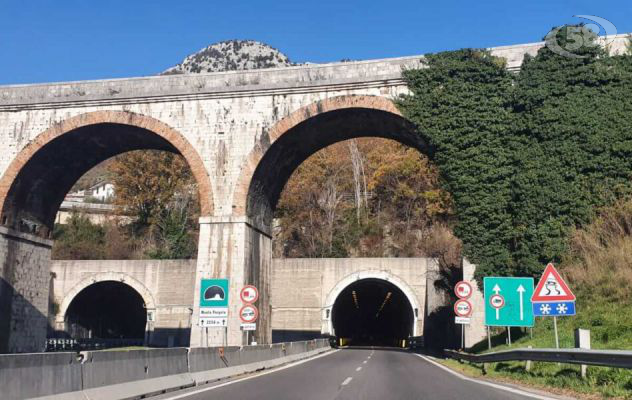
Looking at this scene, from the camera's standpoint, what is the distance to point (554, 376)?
40.3 ft

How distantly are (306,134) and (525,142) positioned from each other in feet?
27.3

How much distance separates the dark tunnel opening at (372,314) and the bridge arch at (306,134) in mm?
15758

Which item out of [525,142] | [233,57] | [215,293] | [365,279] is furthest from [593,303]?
[233,57]

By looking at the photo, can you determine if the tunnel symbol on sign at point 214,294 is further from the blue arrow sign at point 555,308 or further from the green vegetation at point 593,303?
the blue arrow sign at point 555,308

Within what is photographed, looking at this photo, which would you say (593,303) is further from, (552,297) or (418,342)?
(418,342)

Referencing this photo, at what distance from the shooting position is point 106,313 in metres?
49.2

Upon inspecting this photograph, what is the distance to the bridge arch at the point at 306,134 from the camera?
23812 millimetres

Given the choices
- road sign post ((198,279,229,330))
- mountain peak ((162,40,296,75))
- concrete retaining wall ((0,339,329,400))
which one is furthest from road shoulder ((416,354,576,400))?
mountain peak ((162,40,296,75))

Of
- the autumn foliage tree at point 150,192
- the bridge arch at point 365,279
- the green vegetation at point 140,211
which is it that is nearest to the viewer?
the bridge arch at point 365,279

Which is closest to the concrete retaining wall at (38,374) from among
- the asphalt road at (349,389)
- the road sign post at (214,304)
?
the asphalt road at (349,389)

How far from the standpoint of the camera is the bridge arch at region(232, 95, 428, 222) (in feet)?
78.1

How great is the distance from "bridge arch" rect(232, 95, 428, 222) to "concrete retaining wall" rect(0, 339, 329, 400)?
8853 millimetres

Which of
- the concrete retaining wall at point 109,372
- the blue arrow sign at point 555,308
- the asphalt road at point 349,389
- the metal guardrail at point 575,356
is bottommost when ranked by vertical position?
the asphalt road at point 349,389

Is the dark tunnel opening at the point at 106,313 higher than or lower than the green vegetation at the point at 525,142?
lower
